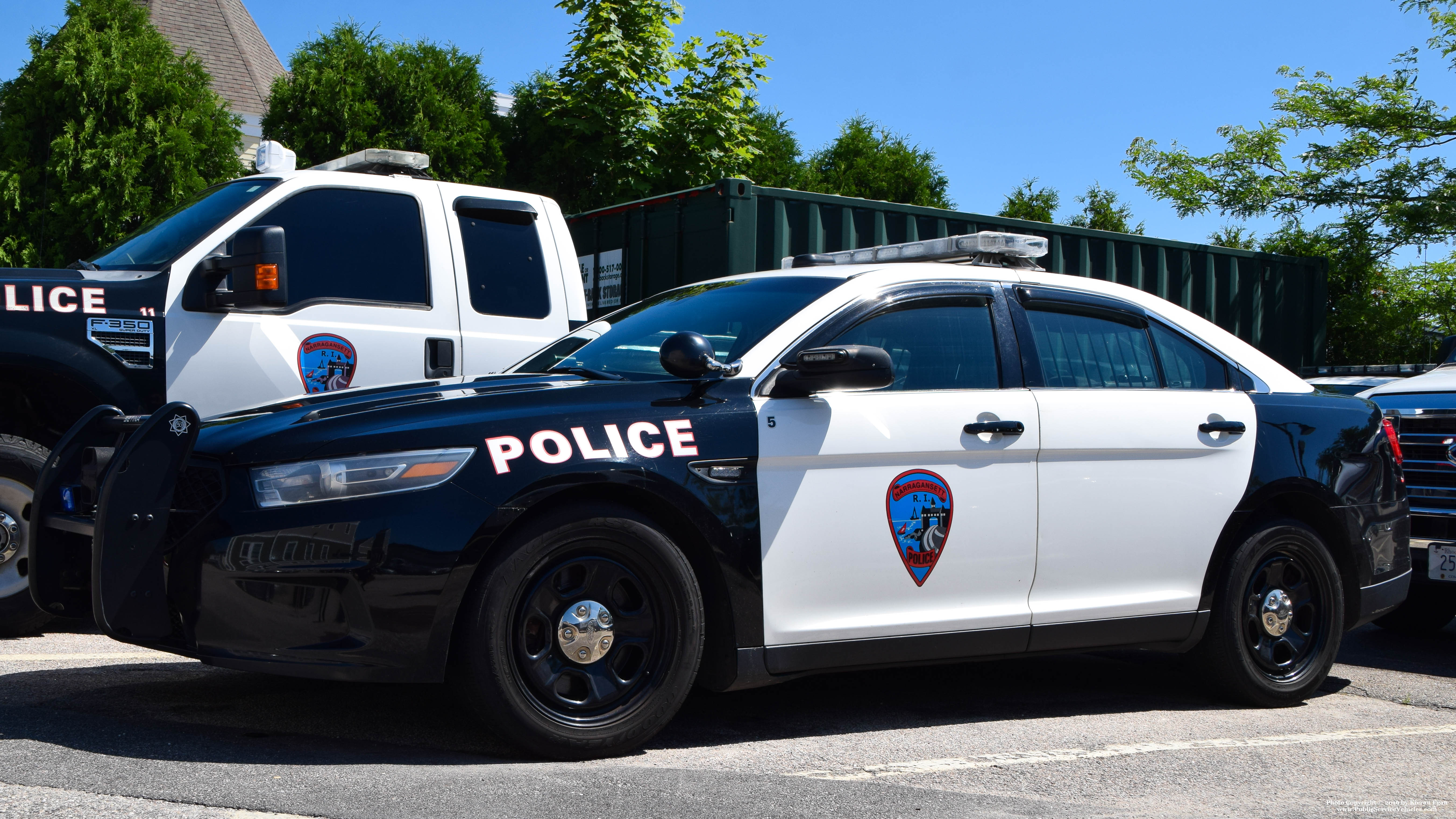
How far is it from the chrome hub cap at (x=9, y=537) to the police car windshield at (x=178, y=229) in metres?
1.22

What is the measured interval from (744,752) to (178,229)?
3.77 m

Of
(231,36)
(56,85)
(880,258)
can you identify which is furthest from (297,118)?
(880,258)

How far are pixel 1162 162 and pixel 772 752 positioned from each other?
21.1m

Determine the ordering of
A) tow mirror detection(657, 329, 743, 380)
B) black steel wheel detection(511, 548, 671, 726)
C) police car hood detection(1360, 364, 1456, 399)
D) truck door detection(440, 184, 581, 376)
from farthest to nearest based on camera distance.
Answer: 1. police car hood detection(1360, 364, 1456, 399)
2. truck door detection(440, 184, 581, 376)
3. tow mirror detection(657, 329, 743, 380)
4. black steel wheel detection(511, 548, 671, 726)

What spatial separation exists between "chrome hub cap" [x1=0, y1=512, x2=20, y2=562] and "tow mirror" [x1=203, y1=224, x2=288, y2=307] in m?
1.22

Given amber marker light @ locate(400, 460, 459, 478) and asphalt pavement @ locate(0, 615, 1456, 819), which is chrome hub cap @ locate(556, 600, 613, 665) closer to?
asphalt pavement @ locate(0, 615, 1456, 819)

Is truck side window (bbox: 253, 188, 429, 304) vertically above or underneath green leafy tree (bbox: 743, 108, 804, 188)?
underneath

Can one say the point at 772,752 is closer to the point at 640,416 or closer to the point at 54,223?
the point at 640,416

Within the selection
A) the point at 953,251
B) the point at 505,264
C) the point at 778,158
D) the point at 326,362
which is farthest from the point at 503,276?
the point at 778,158

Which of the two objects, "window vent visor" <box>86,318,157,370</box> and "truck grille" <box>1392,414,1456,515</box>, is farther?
"truck grille" <box>1392,414,1456,515</box>

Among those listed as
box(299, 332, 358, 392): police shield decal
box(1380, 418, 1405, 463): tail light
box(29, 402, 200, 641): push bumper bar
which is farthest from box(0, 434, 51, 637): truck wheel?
box(1380, 418, 1405, 463): tail light

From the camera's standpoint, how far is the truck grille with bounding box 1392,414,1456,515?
6918mm

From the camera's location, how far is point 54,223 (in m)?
16.7

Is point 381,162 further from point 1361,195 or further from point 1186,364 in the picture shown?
point 1361,195
